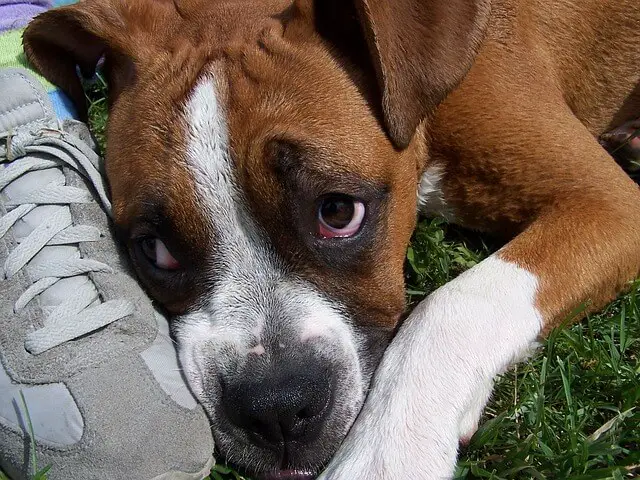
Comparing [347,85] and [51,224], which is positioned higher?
[347,85]

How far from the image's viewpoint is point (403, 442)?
2.57m

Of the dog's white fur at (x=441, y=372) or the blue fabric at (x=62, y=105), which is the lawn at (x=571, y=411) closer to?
the dog's white fur at (x=441, y=372)

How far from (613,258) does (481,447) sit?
1.01 m

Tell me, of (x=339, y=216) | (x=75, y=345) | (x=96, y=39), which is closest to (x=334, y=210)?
(x=339, y=216)

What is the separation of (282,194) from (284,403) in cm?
74

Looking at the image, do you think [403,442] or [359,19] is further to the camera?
[359,19]

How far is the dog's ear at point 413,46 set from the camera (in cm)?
289

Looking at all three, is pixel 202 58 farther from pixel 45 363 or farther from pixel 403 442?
pixel 403 442

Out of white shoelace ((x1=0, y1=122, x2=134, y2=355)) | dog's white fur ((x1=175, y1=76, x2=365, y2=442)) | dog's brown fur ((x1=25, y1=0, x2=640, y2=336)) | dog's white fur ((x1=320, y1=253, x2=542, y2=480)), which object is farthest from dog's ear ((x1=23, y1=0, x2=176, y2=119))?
dog's white fur ((x1=320, y1=253, x2=542, y2=480))

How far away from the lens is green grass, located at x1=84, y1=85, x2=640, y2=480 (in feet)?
8.77

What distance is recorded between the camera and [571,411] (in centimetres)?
291

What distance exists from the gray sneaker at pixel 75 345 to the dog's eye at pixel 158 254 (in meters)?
0.12

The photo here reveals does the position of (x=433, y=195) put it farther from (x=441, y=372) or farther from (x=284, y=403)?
(x=284, y=403)

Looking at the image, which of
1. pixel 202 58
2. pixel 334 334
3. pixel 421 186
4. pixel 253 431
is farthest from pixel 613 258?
pixel 202 58
